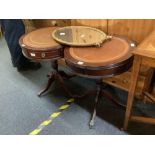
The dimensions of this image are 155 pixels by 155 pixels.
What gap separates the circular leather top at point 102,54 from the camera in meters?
1.27

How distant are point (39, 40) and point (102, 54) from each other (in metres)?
0.60

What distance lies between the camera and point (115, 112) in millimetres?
1736

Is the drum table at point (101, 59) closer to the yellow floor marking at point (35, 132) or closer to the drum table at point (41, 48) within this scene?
the drum table at point (41, 48)

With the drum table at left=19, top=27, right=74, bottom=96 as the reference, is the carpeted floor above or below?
below

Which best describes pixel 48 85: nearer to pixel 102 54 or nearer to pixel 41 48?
pixel 41 48

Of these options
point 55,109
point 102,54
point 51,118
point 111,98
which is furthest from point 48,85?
point 102,54

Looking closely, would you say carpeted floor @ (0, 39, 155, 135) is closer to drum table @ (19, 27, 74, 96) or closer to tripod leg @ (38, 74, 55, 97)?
tripod leg @ (38, 74, 55, 97)

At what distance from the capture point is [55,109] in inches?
71.3

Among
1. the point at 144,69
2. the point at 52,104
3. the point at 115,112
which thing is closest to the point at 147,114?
the point at 115,112

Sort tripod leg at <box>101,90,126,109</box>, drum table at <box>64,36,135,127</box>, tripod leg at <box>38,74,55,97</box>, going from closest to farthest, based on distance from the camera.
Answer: drum table at <box>64,36,135,127</box> < tripod leg at <box>101,90,126,109</box> < tripod leg at <box>38,74,55,97</box>

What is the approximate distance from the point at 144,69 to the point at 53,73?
2.88ft

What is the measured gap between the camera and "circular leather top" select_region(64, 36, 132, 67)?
127cm

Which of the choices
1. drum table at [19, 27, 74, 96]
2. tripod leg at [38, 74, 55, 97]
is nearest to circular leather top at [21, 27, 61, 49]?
drum table at [19, 27, 74, 96]
